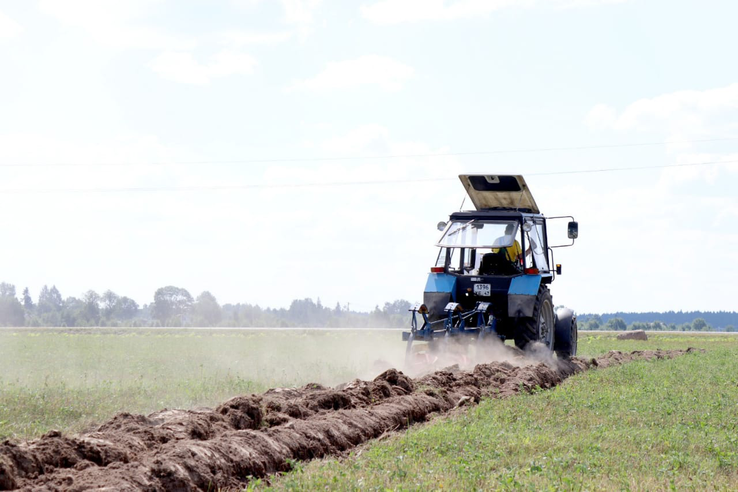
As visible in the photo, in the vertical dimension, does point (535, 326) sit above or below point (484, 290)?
below

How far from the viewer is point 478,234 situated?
53.0 ft

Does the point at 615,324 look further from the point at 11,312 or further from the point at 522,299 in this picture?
the point at 522,299

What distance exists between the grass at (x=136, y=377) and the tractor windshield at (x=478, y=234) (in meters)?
2.77

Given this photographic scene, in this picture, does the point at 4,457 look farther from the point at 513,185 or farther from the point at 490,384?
the point at 513,185

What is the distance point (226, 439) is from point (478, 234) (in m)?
9.66

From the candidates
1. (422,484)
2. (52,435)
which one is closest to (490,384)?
(422,484)

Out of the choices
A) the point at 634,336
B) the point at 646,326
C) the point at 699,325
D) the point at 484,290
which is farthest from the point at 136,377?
the point at 699,325

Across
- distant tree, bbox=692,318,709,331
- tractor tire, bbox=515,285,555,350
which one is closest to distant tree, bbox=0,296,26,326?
tractor tire, bbox=515,285,555,350

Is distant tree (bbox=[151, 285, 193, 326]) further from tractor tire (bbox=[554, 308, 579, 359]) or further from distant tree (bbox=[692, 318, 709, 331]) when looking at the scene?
tractor tire (bbox=[554, 308, 579, 359])

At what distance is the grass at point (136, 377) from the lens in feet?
36.6

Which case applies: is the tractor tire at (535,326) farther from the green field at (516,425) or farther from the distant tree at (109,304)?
the distant tree at (109,304)

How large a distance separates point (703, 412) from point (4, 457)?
8.44 metres

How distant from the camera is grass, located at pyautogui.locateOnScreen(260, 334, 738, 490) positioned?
6.66 meters

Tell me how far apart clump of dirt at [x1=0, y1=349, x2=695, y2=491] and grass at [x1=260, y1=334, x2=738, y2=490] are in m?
0.35
